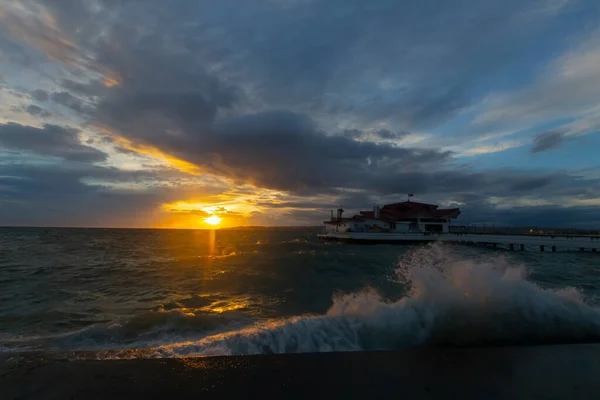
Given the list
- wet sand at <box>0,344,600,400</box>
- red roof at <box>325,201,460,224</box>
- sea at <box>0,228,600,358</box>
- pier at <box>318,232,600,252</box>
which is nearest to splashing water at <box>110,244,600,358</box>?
sea at <box>0,228,600,358</box>

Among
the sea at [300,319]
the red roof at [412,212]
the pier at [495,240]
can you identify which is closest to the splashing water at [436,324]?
the sea at [300,319]

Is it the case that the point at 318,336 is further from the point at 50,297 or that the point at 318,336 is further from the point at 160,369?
the point at 50,297

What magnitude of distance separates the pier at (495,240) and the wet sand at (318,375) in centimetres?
4254

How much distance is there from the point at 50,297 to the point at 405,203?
216 ft

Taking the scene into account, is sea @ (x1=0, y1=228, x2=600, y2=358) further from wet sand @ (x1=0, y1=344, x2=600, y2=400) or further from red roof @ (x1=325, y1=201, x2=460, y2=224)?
red roof @ (x1=325, y1=201, x2=460, y2=224)

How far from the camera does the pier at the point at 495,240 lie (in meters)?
36.8

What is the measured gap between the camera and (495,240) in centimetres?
4506

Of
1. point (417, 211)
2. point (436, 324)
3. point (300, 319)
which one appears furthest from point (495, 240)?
point (300, 319)

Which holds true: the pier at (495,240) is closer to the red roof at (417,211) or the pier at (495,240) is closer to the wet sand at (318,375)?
the red roof at (417,211)

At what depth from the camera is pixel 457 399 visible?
3494 millimetres

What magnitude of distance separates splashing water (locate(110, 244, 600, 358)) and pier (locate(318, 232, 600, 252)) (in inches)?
1534

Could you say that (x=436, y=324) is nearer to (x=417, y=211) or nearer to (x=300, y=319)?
(x=300, y=319)

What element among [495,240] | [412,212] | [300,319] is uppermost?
[412,212]

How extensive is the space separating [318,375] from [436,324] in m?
3.36
